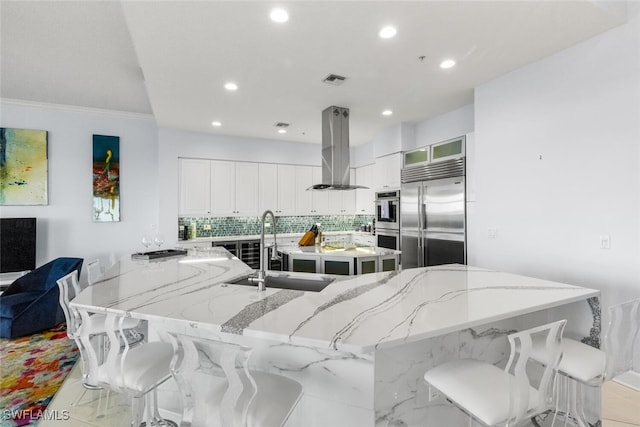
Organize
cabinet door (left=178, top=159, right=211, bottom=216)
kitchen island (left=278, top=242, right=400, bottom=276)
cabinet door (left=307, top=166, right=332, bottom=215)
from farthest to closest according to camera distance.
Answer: cabinet door (left=307, top=166, right=332, bottom=215) → cabinet door (left=178, top=159, right=211, bottom=216) → kitchen island (left=278, top=242, right=400, bottom=276)

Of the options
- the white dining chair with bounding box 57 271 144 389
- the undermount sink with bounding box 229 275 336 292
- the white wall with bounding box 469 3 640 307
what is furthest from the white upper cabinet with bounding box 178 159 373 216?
the undermount sink with bounding box 229 275 336 292

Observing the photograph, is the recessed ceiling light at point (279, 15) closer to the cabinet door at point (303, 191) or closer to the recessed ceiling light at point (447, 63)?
the recessed ceiling light at point (447, 63)

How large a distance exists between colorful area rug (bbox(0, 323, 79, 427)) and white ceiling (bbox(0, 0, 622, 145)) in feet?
9.25

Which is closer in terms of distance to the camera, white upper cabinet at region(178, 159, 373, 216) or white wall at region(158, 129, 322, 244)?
white wall at region(158, 129, 322, 244)

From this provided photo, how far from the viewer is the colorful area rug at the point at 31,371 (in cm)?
241

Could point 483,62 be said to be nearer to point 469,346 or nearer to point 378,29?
point 378,29

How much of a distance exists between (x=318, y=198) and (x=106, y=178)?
3698mm

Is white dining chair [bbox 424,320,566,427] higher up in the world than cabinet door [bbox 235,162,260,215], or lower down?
lower down

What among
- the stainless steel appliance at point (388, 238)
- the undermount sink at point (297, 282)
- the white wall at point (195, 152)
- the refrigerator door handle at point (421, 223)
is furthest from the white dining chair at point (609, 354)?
the white wall at point (195, 152)

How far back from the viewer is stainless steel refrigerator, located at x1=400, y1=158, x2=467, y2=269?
435cm

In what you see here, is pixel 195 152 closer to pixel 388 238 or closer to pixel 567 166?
pixel 388 238

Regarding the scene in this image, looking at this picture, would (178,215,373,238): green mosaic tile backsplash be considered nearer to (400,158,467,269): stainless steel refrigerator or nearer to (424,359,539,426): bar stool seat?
(400,158,467,269): stainless steel refrigerator

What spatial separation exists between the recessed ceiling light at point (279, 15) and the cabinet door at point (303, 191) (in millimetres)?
4315

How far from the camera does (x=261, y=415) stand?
1.28 meters
